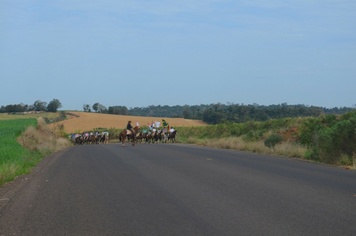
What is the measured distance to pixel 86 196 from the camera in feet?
30.3

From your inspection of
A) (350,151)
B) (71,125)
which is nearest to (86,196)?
(350,151)

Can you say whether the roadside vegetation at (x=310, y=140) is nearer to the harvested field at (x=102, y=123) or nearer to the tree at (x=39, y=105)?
the harvested field at (x=102, y=123)

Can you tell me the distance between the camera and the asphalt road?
641 centimetres

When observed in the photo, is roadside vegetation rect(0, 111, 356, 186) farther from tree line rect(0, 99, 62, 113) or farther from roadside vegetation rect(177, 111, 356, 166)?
tree line rect(0, 99, 62, 113)

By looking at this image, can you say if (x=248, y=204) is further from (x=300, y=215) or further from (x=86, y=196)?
(x=86, y=196)

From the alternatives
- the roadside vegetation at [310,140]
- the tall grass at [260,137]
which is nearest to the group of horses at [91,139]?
the tall grass at [260,137]

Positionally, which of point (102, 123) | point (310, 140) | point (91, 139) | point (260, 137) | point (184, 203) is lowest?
point (91, 139)

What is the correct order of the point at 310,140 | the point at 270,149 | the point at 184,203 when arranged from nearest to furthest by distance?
the point at 184,203 < the point at 270,149 < the point at 310,140

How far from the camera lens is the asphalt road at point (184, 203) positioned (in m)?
6.41

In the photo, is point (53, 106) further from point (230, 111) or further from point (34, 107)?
point (230, 111)

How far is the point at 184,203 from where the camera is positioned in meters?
8.16

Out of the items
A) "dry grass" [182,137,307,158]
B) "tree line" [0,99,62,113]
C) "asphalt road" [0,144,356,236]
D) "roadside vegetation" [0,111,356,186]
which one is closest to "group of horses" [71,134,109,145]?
"roadside vegetation" [0,111,356,186]

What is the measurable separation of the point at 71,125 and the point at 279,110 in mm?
54557

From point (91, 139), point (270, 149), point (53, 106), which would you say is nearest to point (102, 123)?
point (91, 139)
